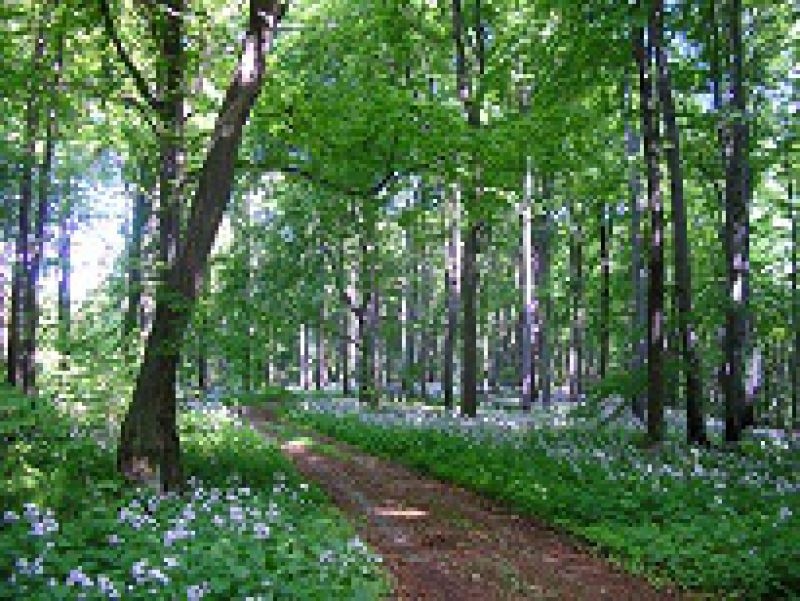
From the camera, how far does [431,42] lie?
2375cm

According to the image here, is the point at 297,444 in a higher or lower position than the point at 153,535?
lower

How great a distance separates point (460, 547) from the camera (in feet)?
28.5

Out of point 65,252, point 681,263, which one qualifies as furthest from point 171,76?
point 65,252

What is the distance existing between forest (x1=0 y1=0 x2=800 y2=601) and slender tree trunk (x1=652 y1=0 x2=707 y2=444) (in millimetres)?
77

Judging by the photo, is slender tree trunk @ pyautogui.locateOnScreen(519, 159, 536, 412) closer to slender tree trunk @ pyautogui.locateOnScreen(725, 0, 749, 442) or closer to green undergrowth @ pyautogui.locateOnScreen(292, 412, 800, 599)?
slender tree trunk @ pyautogui.locateOnScreen(725, 0, 749, 442)

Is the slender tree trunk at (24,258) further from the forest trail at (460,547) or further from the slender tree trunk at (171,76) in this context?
the forest trail at (460,547)

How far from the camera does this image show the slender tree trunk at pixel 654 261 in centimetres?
1466

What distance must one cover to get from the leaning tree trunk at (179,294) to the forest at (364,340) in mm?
39

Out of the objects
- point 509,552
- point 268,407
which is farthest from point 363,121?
point 268,407

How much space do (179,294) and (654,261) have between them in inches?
412

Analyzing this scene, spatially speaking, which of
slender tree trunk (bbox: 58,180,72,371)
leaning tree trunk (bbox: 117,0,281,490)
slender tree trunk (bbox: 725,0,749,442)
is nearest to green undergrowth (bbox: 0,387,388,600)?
leaning tree trunk (bbox: 117,0,281,490)

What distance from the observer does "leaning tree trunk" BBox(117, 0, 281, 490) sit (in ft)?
28.9

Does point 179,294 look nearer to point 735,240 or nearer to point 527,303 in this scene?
point 735,240

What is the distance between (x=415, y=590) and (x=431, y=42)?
20.6m
